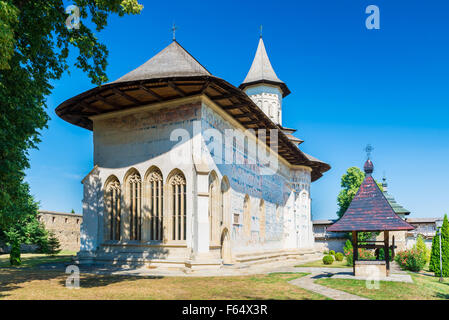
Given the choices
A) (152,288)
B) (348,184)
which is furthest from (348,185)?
(152,288)

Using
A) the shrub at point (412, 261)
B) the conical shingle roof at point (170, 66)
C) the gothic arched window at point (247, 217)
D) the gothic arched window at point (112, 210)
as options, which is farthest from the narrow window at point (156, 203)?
the shrub at point (412, 261)

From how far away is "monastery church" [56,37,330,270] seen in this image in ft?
45.2

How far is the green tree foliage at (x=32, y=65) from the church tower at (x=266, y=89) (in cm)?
1975

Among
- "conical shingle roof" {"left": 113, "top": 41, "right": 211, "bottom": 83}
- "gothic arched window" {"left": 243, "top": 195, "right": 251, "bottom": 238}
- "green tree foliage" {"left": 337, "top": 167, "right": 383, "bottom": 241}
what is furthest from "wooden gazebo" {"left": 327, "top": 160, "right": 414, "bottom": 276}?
"green tree foliage" {"left": 337, "top": 167, "right": 383, "bottom": 241}

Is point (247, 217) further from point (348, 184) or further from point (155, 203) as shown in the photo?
point (348, 184)

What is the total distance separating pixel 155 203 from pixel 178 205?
113 centimetres

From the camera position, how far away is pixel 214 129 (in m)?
15.5

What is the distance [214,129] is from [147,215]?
4498 millimetres

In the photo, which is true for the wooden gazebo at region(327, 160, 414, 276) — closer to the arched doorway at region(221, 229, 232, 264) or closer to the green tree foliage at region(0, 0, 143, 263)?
the arched doorway at region(221, 229, 232, 264)

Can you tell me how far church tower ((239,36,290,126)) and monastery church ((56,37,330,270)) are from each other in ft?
34.9

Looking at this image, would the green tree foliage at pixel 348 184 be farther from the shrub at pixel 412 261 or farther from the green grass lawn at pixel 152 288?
the green grass lawn at pixel 152 288

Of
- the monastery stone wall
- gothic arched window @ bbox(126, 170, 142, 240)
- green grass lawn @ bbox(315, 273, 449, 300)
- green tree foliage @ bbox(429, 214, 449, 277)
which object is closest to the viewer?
green grass lawn @ bbox(315, 273, 449, 300)

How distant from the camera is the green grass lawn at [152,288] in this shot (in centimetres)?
805
